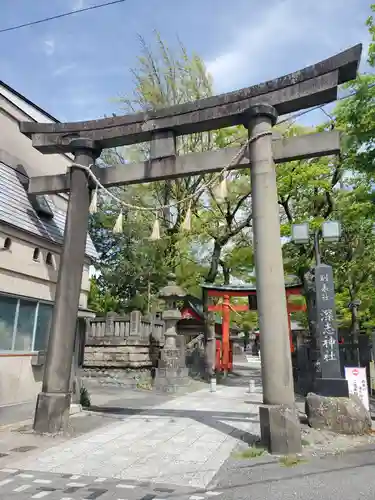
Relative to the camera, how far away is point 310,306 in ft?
49.1

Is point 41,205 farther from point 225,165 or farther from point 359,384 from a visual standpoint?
point 359,384

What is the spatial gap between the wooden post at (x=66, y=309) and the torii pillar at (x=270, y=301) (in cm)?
400

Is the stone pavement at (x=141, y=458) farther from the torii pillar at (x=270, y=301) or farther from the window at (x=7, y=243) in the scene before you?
the window at (x=7, y=243)

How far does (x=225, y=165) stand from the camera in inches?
327

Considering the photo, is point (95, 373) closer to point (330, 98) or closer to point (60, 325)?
point (60, 325)

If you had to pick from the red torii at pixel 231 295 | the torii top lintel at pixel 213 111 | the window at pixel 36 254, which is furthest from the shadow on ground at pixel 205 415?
the red torii at pixel 231 295

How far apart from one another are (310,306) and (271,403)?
28.9ft

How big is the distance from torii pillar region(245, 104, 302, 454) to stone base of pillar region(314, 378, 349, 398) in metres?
1.72

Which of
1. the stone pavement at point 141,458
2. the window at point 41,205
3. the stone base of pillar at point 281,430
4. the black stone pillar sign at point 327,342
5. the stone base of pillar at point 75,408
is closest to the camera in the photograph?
the stone pavement at point 141,458

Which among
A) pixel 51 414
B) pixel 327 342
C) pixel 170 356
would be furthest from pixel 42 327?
pixel 170 356

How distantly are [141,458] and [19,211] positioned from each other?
6.31 meters

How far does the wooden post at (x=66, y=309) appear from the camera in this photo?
7750 millimetres

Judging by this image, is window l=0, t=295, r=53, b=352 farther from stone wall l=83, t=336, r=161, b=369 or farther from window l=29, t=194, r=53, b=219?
stone wall l=83, t=336, r=161, b=369

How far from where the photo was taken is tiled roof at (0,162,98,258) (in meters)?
8.92
